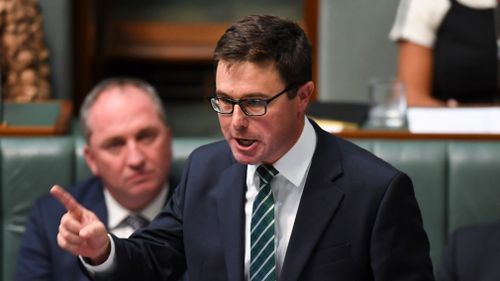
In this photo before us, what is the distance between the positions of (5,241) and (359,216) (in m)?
1.38

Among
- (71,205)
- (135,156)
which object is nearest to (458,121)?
(135,156)

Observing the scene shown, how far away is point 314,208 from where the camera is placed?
1.83m

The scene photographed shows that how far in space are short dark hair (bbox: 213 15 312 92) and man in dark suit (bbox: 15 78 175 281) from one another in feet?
3.17

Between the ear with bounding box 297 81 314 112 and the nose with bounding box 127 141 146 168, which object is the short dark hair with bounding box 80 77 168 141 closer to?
the nose with bounding box 127 141 146 168

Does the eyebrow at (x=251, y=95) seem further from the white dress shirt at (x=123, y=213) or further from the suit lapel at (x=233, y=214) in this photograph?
the white dress shirt at (x=123, y=213)

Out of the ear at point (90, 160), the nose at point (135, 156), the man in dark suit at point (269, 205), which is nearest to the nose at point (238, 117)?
the man in dark suit at point (269, 205)

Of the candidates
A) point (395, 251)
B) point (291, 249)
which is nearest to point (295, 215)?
point (291, 249)

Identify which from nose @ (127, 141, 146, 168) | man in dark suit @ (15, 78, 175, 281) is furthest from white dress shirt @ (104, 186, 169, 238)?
nose @ (127, 141, 146, 168)

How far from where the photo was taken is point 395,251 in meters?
1.75

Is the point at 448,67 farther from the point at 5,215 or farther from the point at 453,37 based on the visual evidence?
the point at 5,215

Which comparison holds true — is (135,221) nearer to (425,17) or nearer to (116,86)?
(116,86)

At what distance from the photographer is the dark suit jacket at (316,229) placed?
1779 mm

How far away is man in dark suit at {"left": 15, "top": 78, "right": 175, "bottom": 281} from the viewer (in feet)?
8.75

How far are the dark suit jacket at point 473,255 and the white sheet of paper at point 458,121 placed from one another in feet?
1.61
